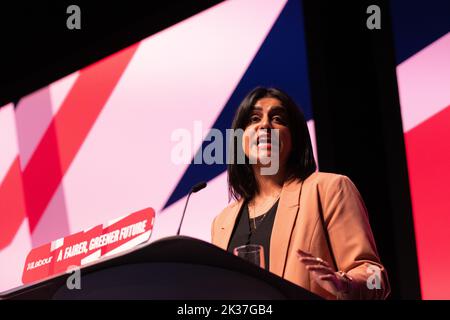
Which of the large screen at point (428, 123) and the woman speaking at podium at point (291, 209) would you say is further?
the large screen at point (428, 123)

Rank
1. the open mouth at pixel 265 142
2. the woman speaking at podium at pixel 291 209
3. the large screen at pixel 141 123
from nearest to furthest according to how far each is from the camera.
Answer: the woman speaking at podium at pixel 291 209, the open mouth at pixel 265 142, the large screen at pixel 141 123

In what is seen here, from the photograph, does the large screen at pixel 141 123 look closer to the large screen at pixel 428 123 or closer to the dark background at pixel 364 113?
the dark background at pixel 364 113

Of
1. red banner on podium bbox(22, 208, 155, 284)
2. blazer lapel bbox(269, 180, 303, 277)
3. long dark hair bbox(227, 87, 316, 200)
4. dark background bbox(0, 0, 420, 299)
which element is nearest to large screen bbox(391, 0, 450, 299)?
dark background bbox(0, 0, 420, 299)

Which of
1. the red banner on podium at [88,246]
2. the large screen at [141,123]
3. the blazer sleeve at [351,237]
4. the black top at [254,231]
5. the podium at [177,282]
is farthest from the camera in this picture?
the large screen at [141,123]

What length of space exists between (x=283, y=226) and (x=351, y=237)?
0.70 feet

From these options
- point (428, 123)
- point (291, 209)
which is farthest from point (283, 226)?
point (428, 123)

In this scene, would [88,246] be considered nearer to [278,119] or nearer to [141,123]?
[141,123]

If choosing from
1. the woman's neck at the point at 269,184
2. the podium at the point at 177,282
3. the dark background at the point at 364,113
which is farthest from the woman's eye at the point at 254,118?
the podium at the point at 177,282

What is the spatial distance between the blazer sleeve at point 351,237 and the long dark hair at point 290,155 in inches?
8.2

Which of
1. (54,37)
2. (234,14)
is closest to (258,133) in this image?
(234,14)

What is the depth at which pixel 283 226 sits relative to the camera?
1716mm

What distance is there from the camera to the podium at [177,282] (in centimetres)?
77

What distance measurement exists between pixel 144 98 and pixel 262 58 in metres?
0.74

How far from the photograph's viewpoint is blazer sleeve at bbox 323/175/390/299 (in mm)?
1424
